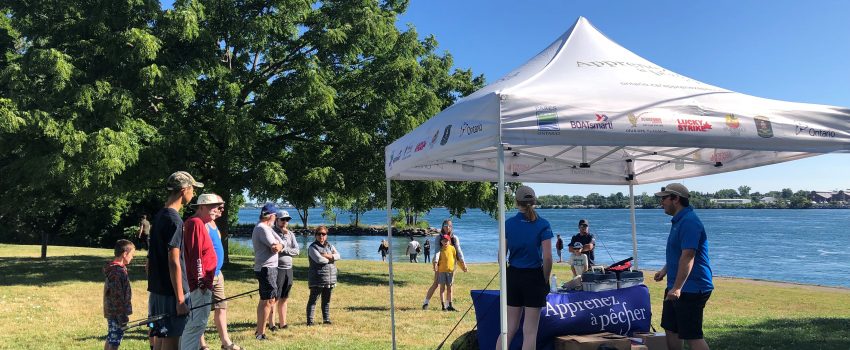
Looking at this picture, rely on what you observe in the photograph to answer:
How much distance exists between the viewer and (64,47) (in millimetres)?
14664

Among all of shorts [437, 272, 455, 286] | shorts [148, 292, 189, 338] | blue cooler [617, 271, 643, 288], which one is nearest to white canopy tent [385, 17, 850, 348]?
blue cooler [617, 271, 643, 288]

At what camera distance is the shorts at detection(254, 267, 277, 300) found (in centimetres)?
735

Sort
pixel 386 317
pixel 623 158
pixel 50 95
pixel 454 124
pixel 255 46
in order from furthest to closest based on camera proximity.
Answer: pixel 255 46
pixel 50 95
pixel 386 317
pixel 623 158
pixel 454 124

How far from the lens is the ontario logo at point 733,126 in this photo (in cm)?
432

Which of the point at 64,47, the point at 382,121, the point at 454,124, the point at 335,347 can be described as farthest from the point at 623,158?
the point at 64,47

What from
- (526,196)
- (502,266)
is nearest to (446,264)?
(526,196)

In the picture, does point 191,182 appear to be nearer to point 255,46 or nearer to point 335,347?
point 335,347

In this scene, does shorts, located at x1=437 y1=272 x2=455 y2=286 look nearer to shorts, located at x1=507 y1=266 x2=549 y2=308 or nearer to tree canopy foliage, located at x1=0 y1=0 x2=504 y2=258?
shorts, located at x1=507 y1=266 x2=549 y2=308

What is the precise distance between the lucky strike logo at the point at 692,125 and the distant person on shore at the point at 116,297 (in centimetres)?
509

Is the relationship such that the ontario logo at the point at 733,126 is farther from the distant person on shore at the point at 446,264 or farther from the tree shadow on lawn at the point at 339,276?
the tree shadow on lawn at the point at 339,276

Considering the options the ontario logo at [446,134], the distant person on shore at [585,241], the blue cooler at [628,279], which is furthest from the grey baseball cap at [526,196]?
the distant person on shore at [585,241]

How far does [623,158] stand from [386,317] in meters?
4.63

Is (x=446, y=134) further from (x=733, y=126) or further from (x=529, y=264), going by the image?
(x=733, y=126)

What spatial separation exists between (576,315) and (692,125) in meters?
2.19
